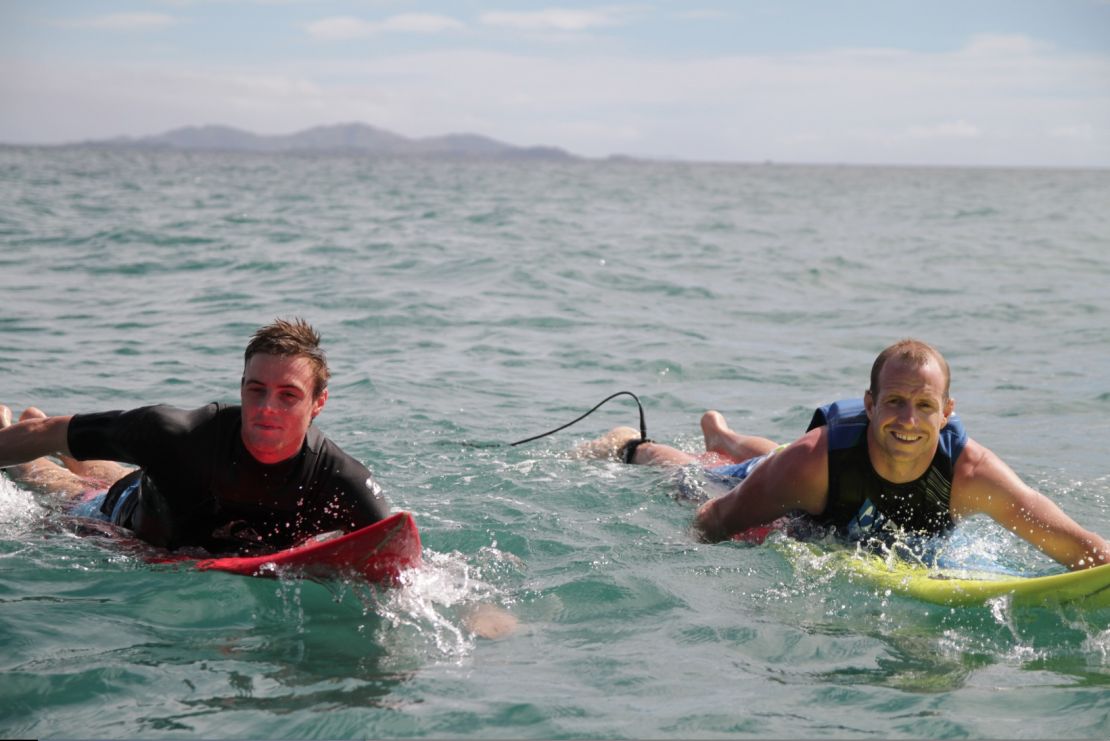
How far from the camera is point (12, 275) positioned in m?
15.0

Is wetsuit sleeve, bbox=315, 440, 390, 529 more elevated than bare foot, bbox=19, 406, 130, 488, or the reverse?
wetsuit sleeve, bbox=315, 440, 390, 529

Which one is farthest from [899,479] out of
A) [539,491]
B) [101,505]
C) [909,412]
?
[101,505]

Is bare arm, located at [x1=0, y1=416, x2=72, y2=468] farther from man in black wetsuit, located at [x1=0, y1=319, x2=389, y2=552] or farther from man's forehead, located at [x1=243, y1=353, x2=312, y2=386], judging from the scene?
man's forehead, located at [x1=243, y1=353, x2=312, y2=386]

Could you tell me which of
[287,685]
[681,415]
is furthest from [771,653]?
[681,415]

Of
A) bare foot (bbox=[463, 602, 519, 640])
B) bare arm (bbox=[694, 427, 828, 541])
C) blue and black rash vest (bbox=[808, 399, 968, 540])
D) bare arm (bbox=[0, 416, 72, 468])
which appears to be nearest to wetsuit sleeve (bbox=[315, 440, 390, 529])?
bare foot (bbox=[463, 602, 519, 640])

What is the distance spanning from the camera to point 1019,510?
18.3ft

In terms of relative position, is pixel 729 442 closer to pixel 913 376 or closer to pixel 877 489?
pixel 877 489

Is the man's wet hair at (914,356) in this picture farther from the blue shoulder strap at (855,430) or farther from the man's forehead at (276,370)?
the man's forehead at (276,370)

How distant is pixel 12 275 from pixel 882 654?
1329 centimetres

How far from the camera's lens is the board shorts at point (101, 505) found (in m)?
5.68

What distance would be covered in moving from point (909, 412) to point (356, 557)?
2.60 meters

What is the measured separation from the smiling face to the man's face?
265 cm

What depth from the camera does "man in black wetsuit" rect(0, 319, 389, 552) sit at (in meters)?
4.95

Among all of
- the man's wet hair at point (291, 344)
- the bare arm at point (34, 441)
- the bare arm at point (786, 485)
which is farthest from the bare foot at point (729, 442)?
the bare arm at point (34, 441)
